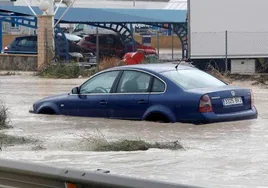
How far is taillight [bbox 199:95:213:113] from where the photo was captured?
1423 cm

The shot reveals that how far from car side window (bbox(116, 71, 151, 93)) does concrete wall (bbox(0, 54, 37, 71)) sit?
808 inches

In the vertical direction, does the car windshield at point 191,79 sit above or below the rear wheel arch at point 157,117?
above

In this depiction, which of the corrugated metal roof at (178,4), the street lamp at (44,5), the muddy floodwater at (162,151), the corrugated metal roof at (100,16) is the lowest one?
the muddy floodwater at (162,151)

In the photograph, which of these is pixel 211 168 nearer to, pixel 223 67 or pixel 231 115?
pixel 231 115

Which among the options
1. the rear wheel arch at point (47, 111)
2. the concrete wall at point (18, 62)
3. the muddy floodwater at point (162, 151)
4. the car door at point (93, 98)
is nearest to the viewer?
the muddy floodwater at point (162, 151)

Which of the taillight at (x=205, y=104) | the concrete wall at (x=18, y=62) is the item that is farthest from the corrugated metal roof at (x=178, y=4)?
the taillight at (x=205, y=104)

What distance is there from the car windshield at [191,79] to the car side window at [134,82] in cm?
41

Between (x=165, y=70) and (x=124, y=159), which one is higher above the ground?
(x=165, y=70)

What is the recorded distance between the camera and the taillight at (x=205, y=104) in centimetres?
1423

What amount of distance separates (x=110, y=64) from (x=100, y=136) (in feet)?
60.6

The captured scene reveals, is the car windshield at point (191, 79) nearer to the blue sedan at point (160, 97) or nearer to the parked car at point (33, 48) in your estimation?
the blue sedan at point (160, 97)

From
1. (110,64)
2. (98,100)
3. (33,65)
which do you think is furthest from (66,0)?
(98,100)

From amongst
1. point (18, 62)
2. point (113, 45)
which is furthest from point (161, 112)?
point (113, 45)

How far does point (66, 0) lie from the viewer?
42812mm
